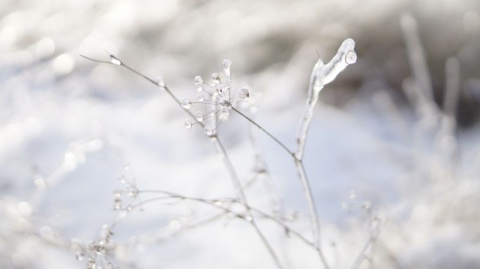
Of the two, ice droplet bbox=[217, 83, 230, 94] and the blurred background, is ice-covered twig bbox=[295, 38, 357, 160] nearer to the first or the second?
ice droplet bbox=[217, 83, 230, 94]

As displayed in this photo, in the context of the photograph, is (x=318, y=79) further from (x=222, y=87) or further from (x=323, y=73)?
(x=222, y=87)

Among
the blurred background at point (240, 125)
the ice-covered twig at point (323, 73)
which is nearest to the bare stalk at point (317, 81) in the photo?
the ice-covered twig at point (323, 73)

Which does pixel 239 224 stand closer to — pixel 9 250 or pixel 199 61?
pixel 9 250

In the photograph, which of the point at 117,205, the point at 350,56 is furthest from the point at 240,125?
the point at 350,56

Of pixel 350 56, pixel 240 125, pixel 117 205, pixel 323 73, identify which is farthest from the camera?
pixel 240 125

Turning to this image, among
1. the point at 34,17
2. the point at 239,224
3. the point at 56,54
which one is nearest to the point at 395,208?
the point at 239,224
